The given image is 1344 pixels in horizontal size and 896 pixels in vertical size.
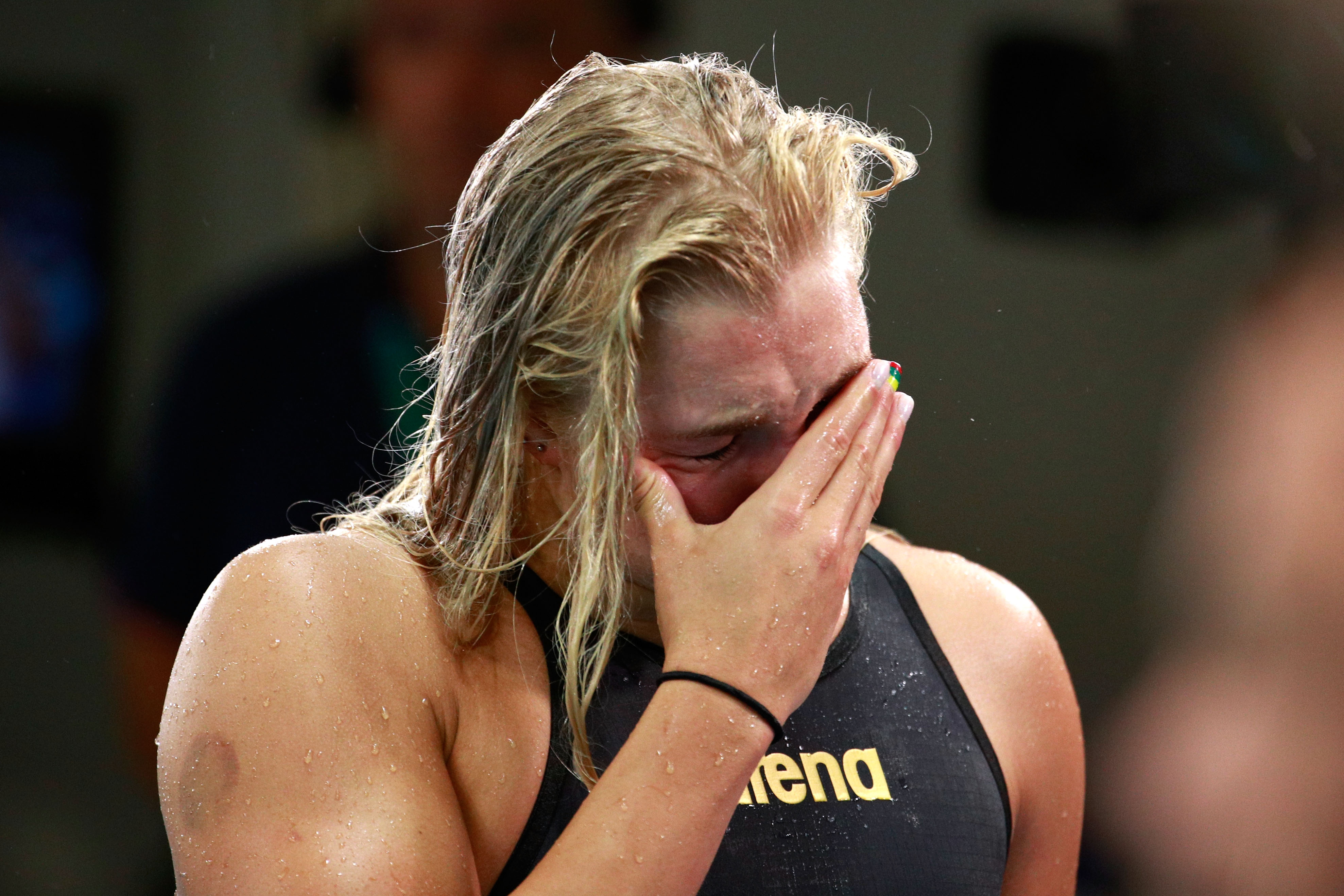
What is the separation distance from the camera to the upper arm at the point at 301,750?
28.8 inches

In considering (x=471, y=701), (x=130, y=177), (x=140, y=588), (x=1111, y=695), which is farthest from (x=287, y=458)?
(x=1111, y=695)

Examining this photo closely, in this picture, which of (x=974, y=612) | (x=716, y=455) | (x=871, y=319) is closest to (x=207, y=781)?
(x=716, y=455)

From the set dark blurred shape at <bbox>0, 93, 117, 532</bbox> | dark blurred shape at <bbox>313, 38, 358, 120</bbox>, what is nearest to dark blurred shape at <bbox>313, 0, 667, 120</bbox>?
dark blurred shape at <bbox>313, 38, 358, 120</bbox>

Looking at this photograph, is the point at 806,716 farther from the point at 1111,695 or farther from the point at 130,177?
the point at 130,177

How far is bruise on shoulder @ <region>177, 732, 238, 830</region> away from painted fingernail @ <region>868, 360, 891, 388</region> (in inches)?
19.9

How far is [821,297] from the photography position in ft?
2.80

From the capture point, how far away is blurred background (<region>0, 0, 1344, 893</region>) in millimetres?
1131

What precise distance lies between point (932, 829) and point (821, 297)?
432 millimetres

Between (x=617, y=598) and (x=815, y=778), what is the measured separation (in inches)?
8.6

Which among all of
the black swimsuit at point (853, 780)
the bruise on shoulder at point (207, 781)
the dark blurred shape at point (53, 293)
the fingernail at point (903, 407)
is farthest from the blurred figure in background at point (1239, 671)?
the dark blurred shape at point (53, 293)

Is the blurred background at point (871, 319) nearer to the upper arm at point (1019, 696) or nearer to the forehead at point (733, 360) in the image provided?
the upper arm at point (1019, 696)

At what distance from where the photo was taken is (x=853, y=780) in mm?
915

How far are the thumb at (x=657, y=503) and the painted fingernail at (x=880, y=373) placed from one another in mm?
166

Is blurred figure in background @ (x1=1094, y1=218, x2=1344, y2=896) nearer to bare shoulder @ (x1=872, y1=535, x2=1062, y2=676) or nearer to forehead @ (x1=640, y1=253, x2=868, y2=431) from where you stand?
bare shoulder @ (x1=872, y1=535, x2=1062, y2=676)
